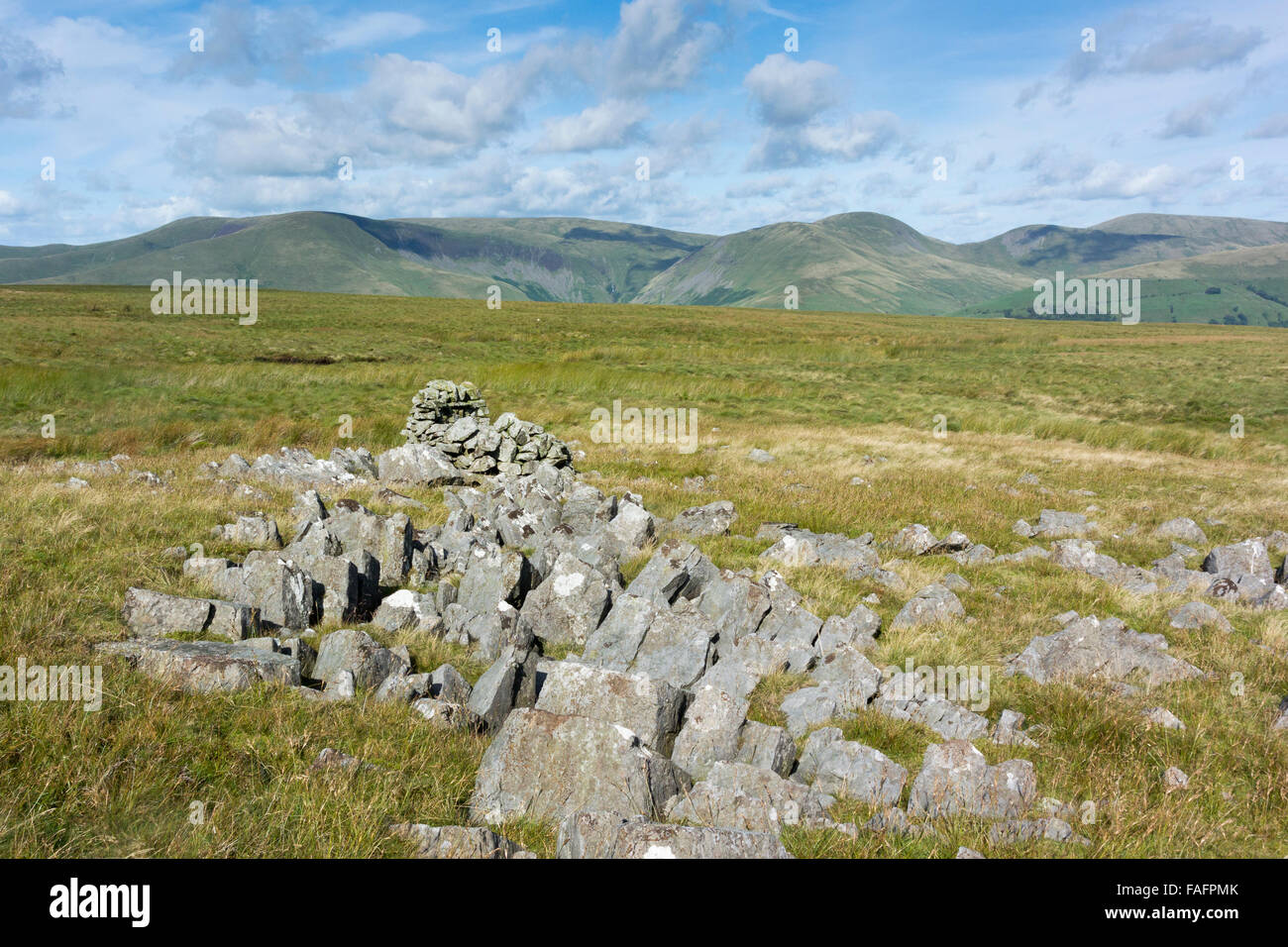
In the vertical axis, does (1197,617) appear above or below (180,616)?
below

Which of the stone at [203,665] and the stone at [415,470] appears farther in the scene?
the stone at [415,470]

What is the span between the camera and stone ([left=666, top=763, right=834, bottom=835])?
18.0 feet

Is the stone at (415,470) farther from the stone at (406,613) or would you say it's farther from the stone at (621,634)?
the stone at (621,634)

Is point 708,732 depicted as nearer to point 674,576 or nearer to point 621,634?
point 621,634

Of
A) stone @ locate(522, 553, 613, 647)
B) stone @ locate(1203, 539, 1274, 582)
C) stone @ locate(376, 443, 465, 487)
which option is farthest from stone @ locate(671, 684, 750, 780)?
stone @ locate(376, 443, 465, 487)

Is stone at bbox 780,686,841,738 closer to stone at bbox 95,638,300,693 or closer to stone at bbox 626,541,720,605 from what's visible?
stone at bbox 626,541,720,605

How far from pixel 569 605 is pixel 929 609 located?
5.31 m

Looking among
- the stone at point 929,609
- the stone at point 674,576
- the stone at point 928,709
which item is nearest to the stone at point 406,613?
the stone at point 674,576

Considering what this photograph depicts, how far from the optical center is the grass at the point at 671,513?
5109 mm

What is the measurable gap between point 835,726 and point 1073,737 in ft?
8.14

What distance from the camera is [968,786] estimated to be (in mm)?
5824

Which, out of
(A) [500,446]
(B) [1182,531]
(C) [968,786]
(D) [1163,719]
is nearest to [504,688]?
(C) [968,786]

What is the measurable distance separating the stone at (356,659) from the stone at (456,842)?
110 inches

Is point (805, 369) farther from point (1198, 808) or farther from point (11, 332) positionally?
point (11, 332)
